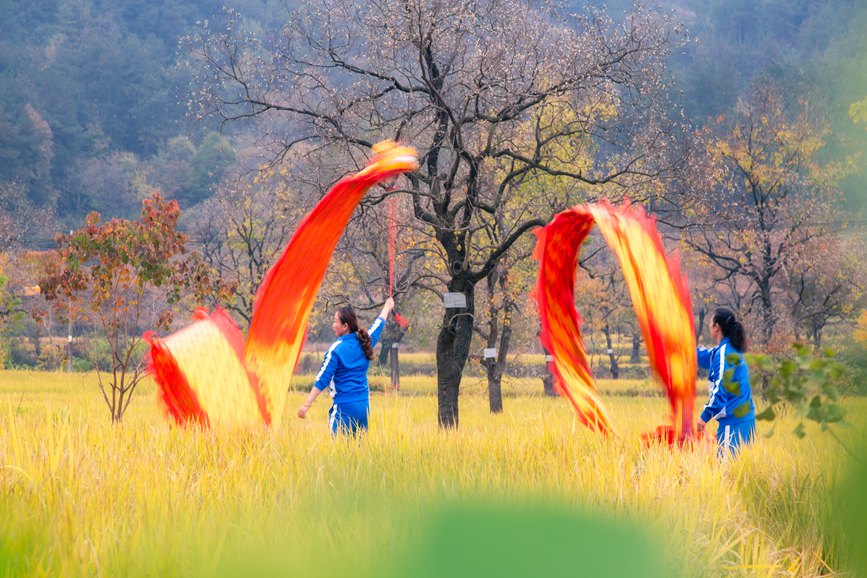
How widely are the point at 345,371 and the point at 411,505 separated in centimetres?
382

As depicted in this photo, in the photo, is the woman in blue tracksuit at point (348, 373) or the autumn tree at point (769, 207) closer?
the woman in blue tracksuit at point (348, 373)

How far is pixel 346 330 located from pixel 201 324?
63.4 inches

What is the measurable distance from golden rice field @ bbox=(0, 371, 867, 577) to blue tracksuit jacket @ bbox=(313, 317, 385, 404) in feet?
2.69

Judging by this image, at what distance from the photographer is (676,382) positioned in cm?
851

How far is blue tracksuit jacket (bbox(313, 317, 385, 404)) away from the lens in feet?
30.6

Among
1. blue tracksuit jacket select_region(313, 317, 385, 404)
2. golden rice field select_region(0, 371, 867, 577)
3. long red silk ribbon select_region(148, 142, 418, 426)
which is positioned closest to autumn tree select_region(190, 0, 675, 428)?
long red silk ribbon select_region(148, 142, 418, 426)

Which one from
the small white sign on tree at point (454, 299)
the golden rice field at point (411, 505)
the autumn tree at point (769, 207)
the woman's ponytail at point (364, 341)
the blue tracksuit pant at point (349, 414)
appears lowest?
the golden rice field at point (411, 505)

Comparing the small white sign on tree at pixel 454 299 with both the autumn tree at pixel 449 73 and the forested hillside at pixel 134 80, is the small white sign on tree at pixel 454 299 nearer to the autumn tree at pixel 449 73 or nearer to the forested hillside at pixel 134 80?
the autumn tree at pixel 449 73

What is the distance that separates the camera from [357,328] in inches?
376

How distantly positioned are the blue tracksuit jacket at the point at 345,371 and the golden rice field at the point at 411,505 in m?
0.82

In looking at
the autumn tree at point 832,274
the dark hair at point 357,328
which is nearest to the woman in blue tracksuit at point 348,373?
the dark hair at point 357,328

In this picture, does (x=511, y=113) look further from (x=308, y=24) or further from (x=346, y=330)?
(x=346, y=330)

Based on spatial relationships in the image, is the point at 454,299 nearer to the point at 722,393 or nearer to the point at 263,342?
the point at 263,342

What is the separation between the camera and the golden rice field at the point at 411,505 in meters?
4.66
